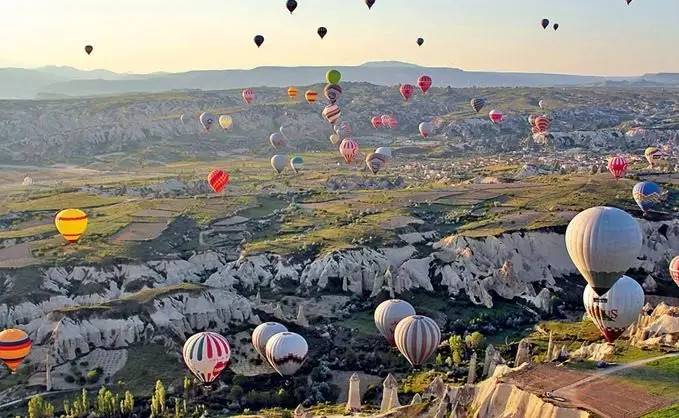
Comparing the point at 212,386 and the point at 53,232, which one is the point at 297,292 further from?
the point at 53,232

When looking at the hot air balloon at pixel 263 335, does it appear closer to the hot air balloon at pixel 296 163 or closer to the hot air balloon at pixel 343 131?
the hot air balloon at pixel 296 163

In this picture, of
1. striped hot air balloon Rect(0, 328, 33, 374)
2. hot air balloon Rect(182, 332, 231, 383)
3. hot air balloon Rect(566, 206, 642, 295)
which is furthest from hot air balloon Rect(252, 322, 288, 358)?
hot air balloon Rect(566, 206, 642, 295)

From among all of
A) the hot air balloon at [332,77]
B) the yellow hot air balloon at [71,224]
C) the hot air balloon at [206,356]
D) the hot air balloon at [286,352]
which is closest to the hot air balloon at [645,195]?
the hot air balloon at [286,352]

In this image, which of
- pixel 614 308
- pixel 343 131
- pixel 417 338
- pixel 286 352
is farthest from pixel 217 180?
pixel 614 308

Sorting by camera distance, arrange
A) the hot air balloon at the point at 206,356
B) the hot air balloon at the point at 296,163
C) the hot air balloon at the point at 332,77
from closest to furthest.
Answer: the hot air balloon at the point at 206,356 → the hot air balloon at the point at 332,77 → the hot air balloon at the point at 296,163

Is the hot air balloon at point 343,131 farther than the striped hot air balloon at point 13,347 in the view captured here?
Yes

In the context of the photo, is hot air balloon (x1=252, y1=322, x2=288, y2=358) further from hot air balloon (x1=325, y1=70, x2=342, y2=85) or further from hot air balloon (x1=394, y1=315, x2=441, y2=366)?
hot air balloon (x1=325, y1=70, x2=342, y2=85)

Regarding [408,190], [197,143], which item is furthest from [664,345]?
[197,143]

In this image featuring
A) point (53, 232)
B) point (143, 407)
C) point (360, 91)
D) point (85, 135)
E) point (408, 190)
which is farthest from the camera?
point (360, 91)
